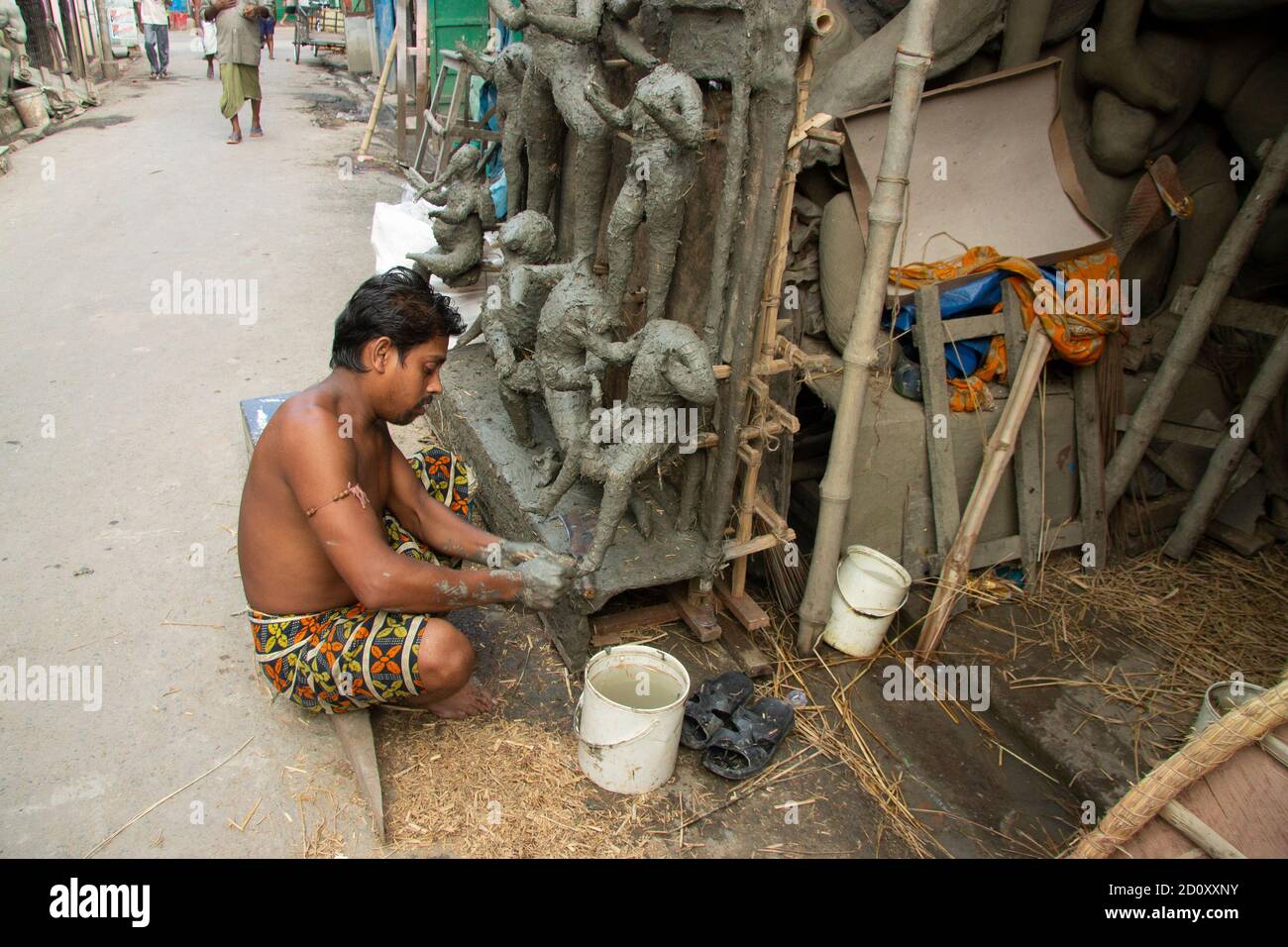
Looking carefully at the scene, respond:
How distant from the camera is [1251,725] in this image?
203cm

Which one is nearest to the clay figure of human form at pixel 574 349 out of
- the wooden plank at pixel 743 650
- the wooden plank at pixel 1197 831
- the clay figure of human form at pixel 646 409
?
the clay figure of human form at pixel 646 409

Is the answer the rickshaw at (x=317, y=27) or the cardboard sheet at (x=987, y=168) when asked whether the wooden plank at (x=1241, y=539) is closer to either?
the cardboard sheet at (x=987, y=168)

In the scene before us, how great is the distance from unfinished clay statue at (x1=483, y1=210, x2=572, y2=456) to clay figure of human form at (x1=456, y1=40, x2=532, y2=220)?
63cm

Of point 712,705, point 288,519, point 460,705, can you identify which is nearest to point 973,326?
point 712,705

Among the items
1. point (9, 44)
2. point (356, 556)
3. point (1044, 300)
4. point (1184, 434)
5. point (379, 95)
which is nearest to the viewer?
point (356, 556)

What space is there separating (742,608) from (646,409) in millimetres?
1010

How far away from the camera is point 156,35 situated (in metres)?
15.3

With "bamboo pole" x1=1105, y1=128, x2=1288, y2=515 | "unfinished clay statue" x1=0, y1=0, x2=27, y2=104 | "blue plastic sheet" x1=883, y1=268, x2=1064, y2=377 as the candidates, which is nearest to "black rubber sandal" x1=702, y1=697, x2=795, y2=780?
"blue plastic sheet" x1=883, y1=268, x2=1064, y2=377

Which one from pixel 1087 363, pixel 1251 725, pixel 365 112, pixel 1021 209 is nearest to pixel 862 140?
pixel 1021 209

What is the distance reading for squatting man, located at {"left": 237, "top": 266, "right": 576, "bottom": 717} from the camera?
245 cm

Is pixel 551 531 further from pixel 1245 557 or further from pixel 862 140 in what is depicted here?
pixel 1245 557

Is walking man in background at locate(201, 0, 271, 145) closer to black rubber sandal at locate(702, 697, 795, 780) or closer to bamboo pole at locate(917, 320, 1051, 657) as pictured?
bamboo pole at locate(917, 320, 1051, 657)

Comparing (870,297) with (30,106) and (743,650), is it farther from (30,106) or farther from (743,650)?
(30,106)

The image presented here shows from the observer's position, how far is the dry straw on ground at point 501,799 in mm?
2604
